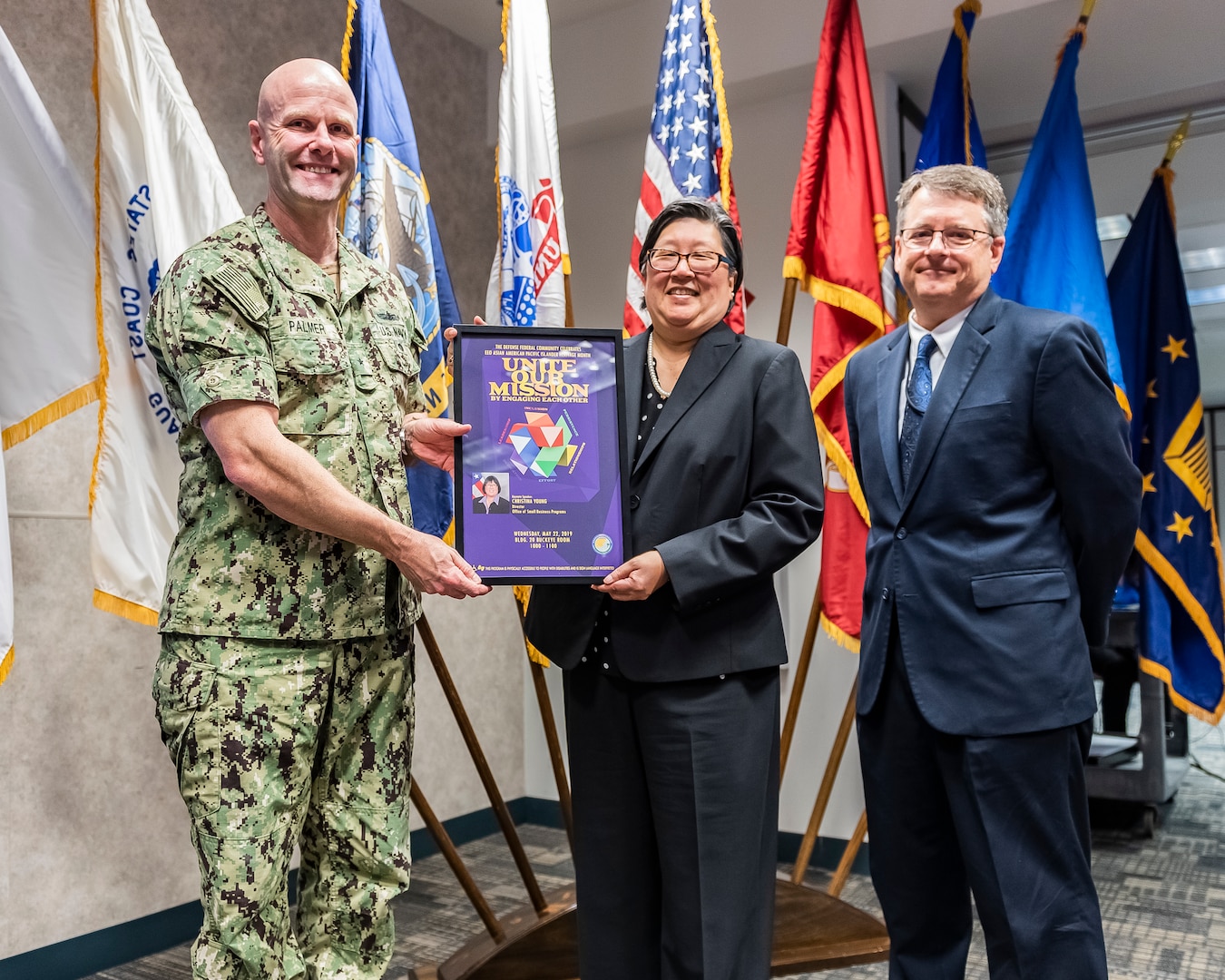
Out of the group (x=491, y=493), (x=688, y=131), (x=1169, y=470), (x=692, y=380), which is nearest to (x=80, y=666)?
(x=491, y=493)

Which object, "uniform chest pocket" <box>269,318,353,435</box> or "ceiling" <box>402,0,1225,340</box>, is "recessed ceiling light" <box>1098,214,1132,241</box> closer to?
"ceiling" <box>402,0,1225,340</box>

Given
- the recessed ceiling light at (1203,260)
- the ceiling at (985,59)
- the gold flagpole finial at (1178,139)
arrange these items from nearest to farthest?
the ceiling at (985,59), the gold flagpole finial at (1178,139), the recessed ceiling light at (1203,260)

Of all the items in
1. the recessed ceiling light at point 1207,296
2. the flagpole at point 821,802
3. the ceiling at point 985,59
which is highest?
the ceiling at point 985,59

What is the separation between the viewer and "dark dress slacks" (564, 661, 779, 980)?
148 cm

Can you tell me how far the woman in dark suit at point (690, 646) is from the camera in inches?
58.3

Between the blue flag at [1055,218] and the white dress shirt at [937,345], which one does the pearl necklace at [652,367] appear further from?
the blue flag at [1055,218]

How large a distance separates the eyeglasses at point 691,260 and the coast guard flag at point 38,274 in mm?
1248

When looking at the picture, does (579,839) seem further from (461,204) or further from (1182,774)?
(1182,774)

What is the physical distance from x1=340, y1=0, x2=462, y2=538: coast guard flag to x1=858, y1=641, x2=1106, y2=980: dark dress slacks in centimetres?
121

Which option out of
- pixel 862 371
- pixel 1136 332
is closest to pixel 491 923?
pixel 862 371

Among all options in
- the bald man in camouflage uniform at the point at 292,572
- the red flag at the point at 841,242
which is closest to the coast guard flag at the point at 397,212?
the bald man in camouflage uniform at the point at 292,572

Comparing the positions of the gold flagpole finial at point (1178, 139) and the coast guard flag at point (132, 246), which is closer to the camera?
the coast guard flag at point (132, 246)

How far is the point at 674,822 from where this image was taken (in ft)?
4.90

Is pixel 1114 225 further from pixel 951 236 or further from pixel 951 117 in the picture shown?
pixel 951 236
